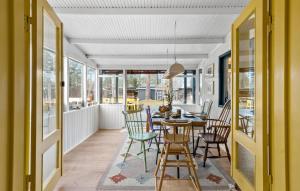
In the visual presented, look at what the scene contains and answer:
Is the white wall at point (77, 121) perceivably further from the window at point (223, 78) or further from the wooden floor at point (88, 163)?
the window at point (223, 78)

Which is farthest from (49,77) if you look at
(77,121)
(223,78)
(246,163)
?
(223,78)

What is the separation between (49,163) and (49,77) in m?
0.82

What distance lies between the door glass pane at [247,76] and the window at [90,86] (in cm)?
475

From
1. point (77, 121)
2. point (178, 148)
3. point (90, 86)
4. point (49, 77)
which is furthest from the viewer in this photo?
point (90, 86)

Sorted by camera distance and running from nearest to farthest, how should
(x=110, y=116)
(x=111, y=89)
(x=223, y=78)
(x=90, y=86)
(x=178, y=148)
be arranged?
(x=178, y=148) → (x=223, y=78) → (x=90, y=86) → (x=110, y=116) → (x=111, y=89)

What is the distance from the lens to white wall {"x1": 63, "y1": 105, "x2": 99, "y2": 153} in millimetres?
4346

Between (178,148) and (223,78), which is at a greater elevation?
(223,78)

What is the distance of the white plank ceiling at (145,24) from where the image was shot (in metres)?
2.87

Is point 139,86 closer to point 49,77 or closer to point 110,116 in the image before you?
point 110,116

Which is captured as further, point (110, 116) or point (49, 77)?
point (110, 116)

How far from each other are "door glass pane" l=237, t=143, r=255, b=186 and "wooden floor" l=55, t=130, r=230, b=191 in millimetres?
857

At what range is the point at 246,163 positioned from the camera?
82.2 inches

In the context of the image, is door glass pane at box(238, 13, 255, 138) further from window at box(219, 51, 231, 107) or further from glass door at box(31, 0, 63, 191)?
window at box(219, 51, 231, 107)
